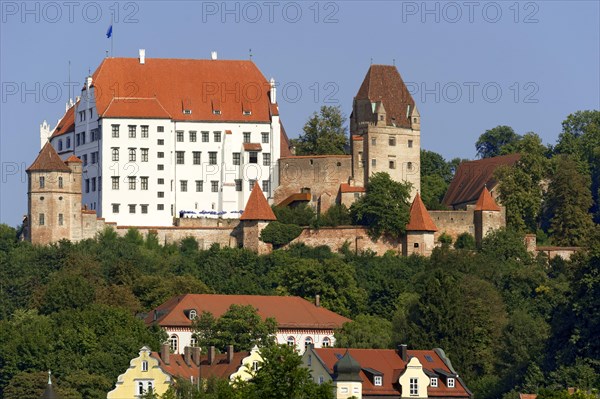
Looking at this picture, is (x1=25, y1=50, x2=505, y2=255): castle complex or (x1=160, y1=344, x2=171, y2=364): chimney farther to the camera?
(x1=25, y1=50, x2=505, y2=255): castle complex

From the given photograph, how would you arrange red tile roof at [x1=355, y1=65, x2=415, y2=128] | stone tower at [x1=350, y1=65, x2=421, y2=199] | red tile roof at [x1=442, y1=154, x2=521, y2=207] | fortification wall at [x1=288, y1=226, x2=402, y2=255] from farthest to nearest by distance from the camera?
red tile roof at [x1=442, y1=154, x2=521, y2=207] → red tile roof at [x1=355, y1=65, x2=415, y2=128] → stone tower at [x1=350, y1=65, x2=421, y2=199] → fortification wall at [x1=288, y1=226, x2=402, y2=255]

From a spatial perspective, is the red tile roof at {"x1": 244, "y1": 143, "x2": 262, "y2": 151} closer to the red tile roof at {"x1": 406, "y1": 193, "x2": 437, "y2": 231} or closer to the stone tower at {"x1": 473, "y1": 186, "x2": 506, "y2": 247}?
the red tile roof at {"x1": 406, "y1": 193, "x2": 437, "y2": 231}

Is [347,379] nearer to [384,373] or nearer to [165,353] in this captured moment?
[384,373]

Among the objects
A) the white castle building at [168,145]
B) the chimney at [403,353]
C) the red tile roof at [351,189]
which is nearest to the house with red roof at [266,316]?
the chimney at [403,353]

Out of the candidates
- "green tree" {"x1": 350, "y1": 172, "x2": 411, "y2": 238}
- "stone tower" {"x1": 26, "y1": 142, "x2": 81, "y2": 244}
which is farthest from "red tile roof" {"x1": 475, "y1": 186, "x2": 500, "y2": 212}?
"stone tower" {"x1": 26, "y1": 142, "x2": 81, "y2": 244}

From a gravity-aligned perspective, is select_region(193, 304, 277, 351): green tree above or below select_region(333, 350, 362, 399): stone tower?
above

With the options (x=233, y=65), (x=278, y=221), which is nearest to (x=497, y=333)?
(x=278, y=221)

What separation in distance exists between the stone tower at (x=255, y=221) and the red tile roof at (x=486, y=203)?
935 centimetres

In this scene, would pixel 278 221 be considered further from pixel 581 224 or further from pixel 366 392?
pixel 366 392

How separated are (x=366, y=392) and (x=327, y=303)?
1824 cm

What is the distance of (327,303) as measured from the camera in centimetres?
9894

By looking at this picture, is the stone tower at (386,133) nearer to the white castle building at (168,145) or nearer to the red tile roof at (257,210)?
the white castle building at (168,145)

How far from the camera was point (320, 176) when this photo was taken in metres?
107

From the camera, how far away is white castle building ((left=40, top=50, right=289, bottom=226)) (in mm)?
106562
